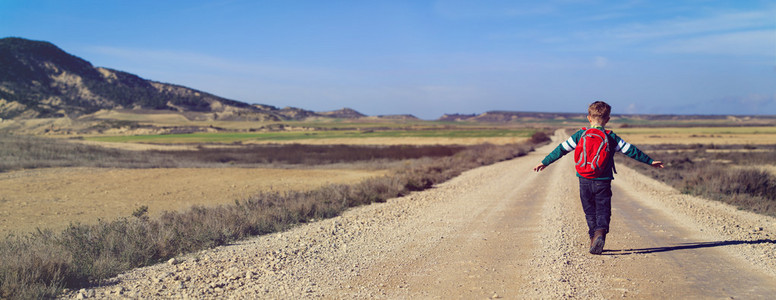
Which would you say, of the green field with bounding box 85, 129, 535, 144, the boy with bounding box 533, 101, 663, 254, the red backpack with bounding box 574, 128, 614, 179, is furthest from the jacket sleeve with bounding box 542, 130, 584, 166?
the green field with bounding box 85, 129, 535, 144

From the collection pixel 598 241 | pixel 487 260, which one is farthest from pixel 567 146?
pixel 487 260

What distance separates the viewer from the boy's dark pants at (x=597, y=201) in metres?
6.13

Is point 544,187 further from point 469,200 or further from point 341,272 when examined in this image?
point 341,272

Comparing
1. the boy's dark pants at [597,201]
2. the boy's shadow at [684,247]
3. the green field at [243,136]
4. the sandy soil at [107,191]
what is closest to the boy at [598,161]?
the boy's dark pants at [597,201]

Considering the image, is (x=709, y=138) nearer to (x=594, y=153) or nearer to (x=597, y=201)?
(x=597, y=201)

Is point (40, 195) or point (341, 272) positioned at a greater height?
point (341, 272)

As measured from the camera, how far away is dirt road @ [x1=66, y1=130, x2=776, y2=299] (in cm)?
499

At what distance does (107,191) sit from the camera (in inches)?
759

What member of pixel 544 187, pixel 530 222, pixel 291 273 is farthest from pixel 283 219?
pixel 544 187

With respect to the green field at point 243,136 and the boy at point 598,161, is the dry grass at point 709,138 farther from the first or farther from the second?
the boy at point 598,161

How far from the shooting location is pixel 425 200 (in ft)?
43.4

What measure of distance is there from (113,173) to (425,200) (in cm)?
1991

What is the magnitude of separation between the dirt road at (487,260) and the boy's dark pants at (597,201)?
45 centimetres

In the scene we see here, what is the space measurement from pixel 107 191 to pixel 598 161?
62.3 feet
